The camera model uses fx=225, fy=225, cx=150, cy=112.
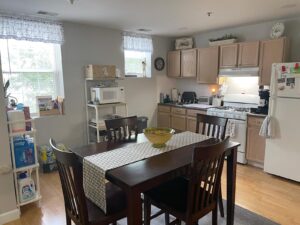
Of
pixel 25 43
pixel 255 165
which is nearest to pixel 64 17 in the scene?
pixel 25 43

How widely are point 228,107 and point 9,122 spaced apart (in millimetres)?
3475

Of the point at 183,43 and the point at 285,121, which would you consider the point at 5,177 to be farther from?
the point at 183,43

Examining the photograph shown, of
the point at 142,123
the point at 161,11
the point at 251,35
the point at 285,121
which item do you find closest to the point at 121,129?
the point at 161,11

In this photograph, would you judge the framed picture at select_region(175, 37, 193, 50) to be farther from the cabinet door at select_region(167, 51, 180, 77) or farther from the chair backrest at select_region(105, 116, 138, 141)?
the chair backrest at select_region(105, 116, 138, 141)

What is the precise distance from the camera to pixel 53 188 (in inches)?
118

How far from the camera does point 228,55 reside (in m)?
4.00

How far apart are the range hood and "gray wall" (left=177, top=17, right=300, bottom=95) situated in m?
0.56

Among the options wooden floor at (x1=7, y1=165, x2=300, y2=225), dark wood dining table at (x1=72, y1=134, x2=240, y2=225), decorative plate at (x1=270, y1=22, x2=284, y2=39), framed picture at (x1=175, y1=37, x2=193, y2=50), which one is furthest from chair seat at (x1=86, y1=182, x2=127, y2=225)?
framed picture at (x1=175, y1=37, x2=193, y2=50)

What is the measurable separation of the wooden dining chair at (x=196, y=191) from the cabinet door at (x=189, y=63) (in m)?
3.18

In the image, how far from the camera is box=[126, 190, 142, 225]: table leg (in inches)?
52.4

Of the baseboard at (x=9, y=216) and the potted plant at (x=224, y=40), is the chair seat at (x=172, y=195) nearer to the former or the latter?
the baseboard at (x=9, y=216)

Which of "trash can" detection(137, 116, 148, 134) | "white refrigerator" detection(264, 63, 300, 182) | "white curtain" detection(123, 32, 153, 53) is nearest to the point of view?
"white refrigerator" detection(264, 63, 300, 182)

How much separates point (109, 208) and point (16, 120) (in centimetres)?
147

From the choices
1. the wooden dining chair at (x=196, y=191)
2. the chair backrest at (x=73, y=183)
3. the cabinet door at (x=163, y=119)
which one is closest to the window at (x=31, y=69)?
the cabinet door at (x=163, y=119)
